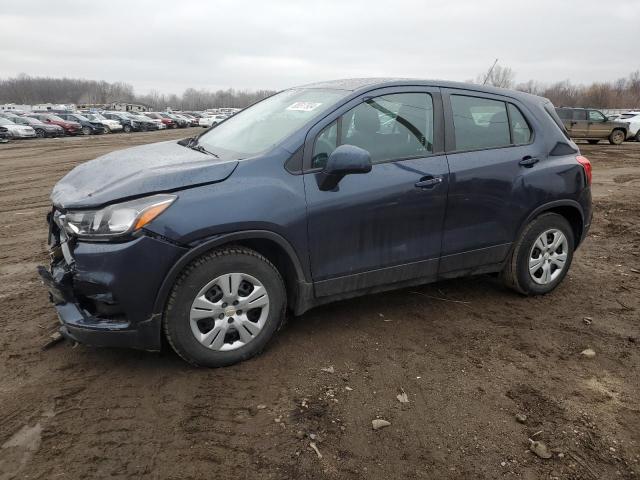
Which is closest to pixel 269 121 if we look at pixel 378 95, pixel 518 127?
pixel 378 95

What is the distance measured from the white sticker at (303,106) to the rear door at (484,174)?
1036 millimetres

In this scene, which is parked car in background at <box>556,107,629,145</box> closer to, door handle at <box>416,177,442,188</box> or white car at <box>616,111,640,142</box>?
white car at <box>616,111,640,142</box>

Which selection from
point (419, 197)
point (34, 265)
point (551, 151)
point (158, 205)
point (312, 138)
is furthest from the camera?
point (34, 265)

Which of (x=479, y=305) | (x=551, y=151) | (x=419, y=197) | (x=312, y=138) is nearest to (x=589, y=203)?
(x=551, y=151)

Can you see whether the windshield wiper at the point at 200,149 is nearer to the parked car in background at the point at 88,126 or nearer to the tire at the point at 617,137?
the tire at the point at 617,137

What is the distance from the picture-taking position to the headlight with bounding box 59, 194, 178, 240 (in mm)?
2828

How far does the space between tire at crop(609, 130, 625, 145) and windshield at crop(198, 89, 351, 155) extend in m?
23.1

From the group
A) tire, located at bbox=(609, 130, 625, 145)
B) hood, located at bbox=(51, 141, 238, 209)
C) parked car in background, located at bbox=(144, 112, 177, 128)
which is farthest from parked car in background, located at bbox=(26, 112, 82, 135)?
hood, located at bbox=(51, 141, 238, 209)

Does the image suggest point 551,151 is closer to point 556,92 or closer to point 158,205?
point 158,205

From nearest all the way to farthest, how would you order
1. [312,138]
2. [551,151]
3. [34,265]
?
[312,138] → [551,151] → [34,265]

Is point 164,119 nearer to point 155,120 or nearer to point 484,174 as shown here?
point 155,120

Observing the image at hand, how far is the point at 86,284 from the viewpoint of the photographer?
9.47ft

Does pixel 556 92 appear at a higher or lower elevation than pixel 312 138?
higher

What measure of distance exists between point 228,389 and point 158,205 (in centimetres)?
115
